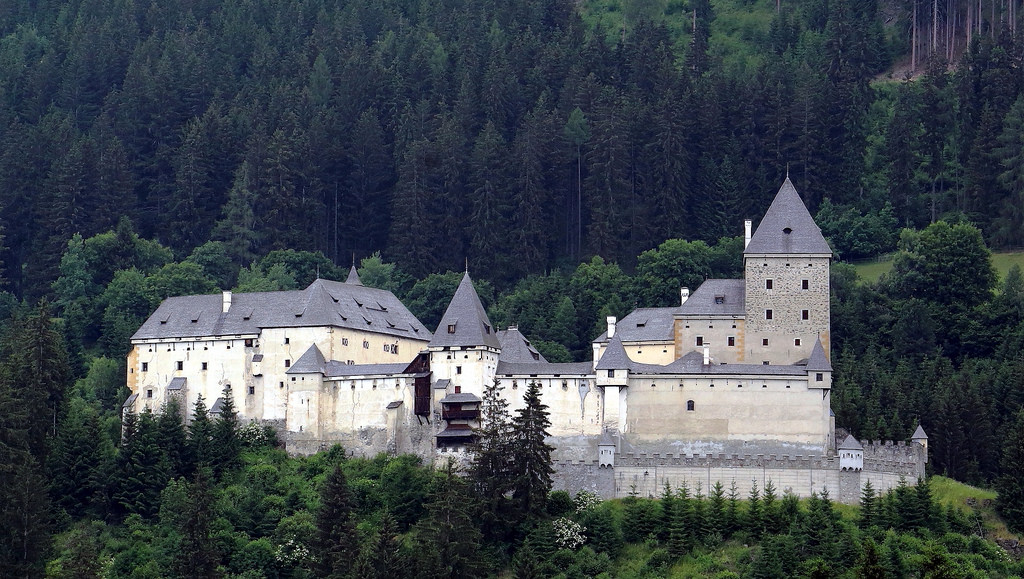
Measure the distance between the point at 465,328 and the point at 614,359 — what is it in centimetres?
626

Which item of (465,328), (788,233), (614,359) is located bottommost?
(614,359)

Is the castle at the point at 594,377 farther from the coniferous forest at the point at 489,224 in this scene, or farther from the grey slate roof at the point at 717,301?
the coniferous forest at the point at 489,224

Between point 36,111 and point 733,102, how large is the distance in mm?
43542

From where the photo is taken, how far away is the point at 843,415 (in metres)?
76.4

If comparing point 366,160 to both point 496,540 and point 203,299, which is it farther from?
point 496,540

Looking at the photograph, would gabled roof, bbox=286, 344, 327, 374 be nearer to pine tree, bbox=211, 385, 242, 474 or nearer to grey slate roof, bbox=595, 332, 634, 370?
pine tree, bbox=211, 385, 242, 474

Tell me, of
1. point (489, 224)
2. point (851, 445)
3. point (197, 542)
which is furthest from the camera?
point (489, 224)

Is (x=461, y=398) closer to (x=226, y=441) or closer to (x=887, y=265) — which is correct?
(x=226, y=441)

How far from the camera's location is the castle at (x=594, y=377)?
237 feet

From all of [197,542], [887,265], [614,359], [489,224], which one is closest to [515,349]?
[614,359]

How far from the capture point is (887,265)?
10125 cm

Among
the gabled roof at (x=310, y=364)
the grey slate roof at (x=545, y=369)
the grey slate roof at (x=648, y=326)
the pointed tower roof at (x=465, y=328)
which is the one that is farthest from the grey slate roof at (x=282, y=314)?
the grey slate roof at (x=648, y=326)

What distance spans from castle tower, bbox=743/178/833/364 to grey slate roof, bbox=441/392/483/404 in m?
11.0

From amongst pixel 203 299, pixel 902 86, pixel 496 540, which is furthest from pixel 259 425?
pixel 902 86
